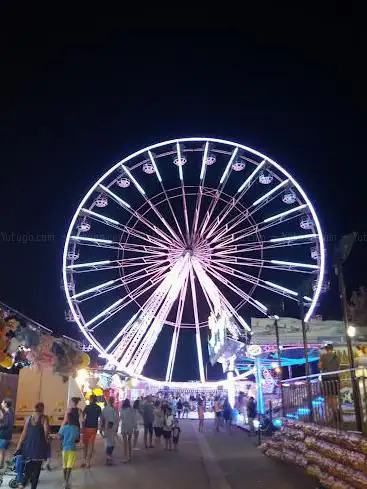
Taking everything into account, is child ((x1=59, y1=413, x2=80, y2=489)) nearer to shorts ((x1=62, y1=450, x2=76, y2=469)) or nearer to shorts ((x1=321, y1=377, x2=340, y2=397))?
shorts ((x1=62, y1=450, x2=76, y2=469))

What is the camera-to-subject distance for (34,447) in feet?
24.4

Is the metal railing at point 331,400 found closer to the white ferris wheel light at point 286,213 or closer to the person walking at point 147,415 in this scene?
the person walking at point 147,415

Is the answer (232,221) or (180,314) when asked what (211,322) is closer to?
(180,314)

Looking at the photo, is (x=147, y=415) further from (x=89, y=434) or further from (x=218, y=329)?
(x=218, y=329)

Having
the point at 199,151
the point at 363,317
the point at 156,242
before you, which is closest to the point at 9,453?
the point at 156,242

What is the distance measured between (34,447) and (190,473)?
3.88m

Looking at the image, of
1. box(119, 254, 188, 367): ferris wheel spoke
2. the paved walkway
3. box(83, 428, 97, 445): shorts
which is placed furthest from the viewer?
box(119, 254, 188, 367): ferris wheel spoke

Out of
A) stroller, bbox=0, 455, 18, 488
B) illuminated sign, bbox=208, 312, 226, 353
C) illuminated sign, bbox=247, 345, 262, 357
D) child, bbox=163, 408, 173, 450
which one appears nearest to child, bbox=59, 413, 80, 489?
stroller, bbox=0, 455, 18, 488

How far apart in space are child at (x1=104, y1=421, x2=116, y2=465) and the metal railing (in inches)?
163

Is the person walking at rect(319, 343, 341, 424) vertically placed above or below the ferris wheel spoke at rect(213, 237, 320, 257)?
below

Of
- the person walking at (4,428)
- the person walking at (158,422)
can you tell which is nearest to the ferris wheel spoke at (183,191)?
the person walking at (158,422)

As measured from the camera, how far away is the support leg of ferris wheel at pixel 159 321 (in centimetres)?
2461

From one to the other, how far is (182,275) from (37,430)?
672 inches

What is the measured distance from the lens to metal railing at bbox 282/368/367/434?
22.8 feet
